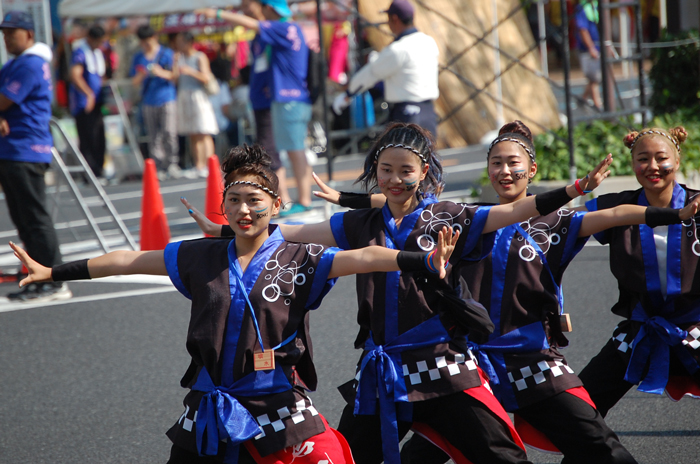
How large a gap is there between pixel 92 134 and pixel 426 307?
1132 cm

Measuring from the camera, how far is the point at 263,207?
2959 mm

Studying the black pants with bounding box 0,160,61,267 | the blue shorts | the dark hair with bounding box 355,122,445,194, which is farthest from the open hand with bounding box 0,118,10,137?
the dark hair with bounding box 355,122,445,194

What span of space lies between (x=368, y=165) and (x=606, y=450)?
4.50 ft

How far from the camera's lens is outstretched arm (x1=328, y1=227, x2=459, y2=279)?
2682 mm

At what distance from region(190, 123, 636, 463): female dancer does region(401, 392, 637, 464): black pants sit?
222mm

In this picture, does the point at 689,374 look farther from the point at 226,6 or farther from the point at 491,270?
the point at 226,6

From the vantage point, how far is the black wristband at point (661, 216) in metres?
3.09

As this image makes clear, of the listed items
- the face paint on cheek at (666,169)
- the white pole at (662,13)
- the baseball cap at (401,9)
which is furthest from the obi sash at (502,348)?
the white pole at (662,13)

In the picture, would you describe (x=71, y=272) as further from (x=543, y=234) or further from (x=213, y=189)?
(x=213, y=189)

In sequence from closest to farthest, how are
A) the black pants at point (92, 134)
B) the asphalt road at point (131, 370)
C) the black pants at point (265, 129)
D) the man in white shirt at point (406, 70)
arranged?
the asphalt road at point (131, 370) → the man in white shirt at point (406, 70) → the black pants at point (265, 129) → the black pants at point (92, 134)

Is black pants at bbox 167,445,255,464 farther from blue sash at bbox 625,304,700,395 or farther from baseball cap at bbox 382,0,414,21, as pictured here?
baseball cap at bbox 382,0,414,21

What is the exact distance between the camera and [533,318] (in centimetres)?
325

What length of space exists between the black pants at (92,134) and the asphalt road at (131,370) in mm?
5788

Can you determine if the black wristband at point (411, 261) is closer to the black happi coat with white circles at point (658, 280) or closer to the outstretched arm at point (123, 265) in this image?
the outstretched arm at point (123, 265)
